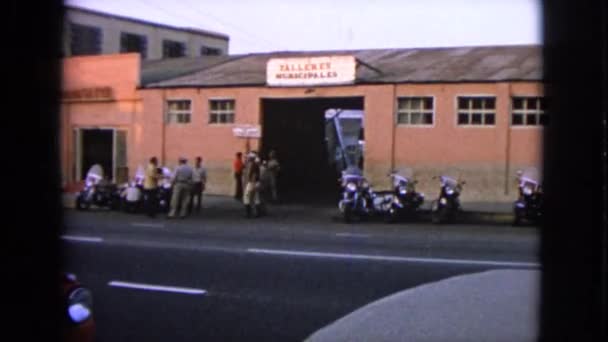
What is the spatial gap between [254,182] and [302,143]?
7324 millimetres

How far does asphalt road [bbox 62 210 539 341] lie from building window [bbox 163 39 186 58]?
9367 millimetres

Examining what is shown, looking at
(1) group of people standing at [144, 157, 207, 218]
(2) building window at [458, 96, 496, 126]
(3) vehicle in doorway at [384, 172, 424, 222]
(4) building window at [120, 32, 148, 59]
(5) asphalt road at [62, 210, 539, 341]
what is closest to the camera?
(5) asphalt road at [62, 210, 539, 341]

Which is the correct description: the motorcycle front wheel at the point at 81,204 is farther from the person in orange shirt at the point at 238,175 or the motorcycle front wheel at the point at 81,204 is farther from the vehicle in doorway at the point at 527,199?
the vehicle in doorway at the point at 527,199

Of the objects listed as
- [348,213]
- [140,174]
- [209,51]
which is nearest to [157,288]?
[348,213]

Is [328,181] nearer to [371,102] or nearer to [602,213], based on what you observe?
[371,102]

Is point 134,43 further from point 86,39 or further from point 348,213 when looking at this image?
point 348,213

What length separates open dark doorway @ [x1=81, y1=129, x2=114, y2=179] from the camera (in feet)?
63.4

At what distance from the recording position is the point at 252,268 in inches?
405

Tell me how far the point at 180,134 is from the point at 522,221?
937 centimetres

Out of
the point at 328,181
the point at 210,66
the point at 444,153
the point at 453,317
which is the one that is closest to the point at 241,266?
the point at 453,317

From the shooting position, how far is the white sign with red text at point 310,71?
72.5 ft

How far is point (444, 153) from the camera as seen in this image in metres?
20.5

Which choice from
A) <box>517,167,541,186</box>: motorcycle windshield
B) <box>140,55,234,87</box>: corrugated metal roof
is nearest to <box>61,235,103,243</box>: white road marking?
<box>517,167,541,186</box>: motorcycle windshield

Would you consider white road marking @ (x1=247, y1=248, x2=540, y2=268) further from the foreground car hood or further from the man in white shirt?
the man in white shirt
